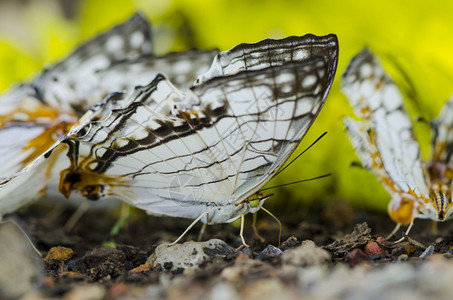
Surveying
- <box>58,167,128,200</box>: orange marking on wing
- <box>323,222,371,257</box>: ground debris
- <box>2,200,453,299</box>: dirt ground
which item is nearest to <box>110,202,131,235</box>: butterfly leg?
<box>2,200,453,299</box>: dirt ground

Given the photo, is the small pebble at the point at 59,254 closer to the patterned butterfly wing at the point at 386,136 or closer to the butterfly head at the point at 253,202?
the butterfly head at the point at 253,202

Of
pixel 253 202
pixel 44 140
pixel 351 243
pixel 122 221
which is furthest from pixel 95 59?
pixel 351 243

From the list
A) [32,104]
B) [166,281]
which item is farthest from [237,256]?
[32,104]

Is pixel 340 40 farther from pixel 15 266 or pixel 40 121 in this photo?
pixel 15 266

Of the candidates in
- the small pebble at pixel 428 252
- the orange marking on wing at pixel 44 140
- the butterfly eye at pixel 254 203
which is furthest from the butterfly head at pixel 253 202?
the orange marking on wing at pixel 44 140

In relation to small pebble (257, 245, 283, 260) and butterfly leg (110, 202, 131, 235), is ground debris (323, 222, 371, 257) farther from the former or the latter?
butterfly leg (110, 202, 131, 235)

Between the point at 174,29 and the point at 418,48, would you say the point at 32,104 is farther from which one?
the point at 418,48
